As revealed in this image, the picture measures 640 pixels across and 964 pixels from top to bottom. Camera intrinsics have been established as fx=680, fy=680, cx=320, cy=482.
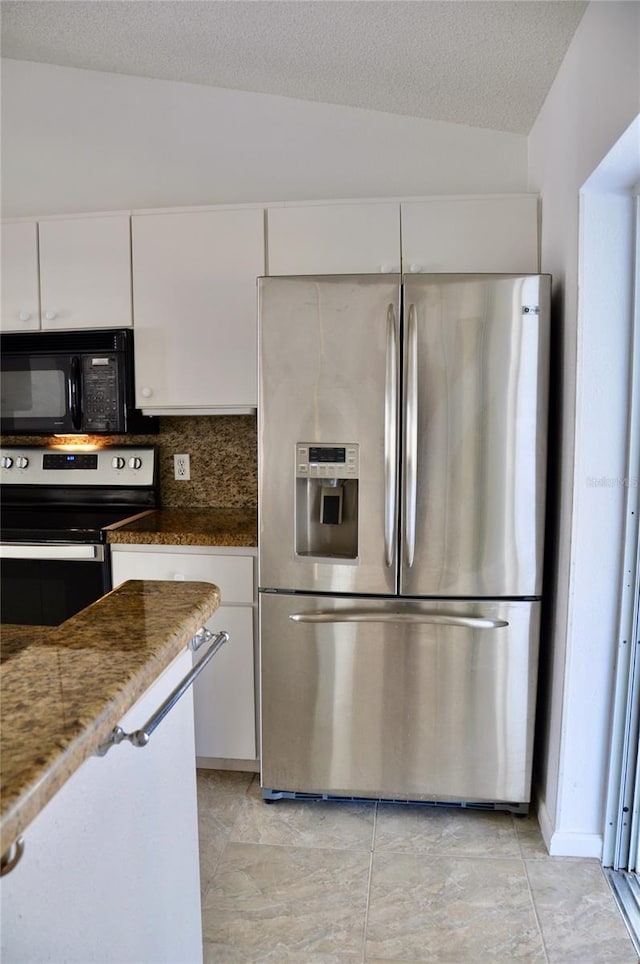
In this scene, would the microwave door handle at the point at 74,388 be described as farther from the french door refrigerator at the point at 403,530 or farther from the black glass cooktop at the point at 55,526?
the french door refrigerator at the point at 403,530

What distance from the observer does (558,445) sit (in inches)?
83.9

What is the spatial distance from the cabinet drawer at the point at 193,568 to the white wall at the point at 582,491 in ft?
3.40

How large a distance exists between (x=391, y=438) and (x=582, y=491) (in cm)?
57

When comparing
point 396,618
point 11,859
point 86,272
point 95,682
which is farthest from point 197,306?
point 11,859

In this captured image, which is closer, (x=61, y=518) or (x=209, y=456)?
(x=61, y=518)

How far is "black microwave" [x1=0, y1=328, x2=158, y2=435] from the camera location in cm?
264

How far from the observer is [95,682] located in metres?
0.83

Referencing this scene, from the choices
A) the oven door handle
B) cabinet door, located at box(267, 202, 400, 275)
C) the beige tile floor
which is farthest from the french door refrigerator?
the oven door handle

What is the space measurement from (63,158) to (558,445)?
2.37 metres

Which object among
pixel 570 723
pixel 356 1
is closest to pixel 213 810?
pixel 570 723

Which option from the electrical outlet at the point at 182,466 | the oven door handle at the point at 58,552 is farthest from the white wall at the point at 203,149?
the oven door handle at the point at 58,552

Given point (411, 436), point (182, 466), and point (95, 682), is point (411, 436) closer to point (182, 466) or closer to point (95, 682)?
point (182, 466)

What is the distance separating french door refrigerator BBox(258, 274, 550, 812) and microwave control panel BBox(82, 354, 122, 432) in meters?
0.79

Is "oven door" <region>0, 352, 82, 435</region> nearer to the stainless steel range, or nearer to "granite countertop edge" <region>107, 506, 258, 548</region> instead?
the stainless steel range
